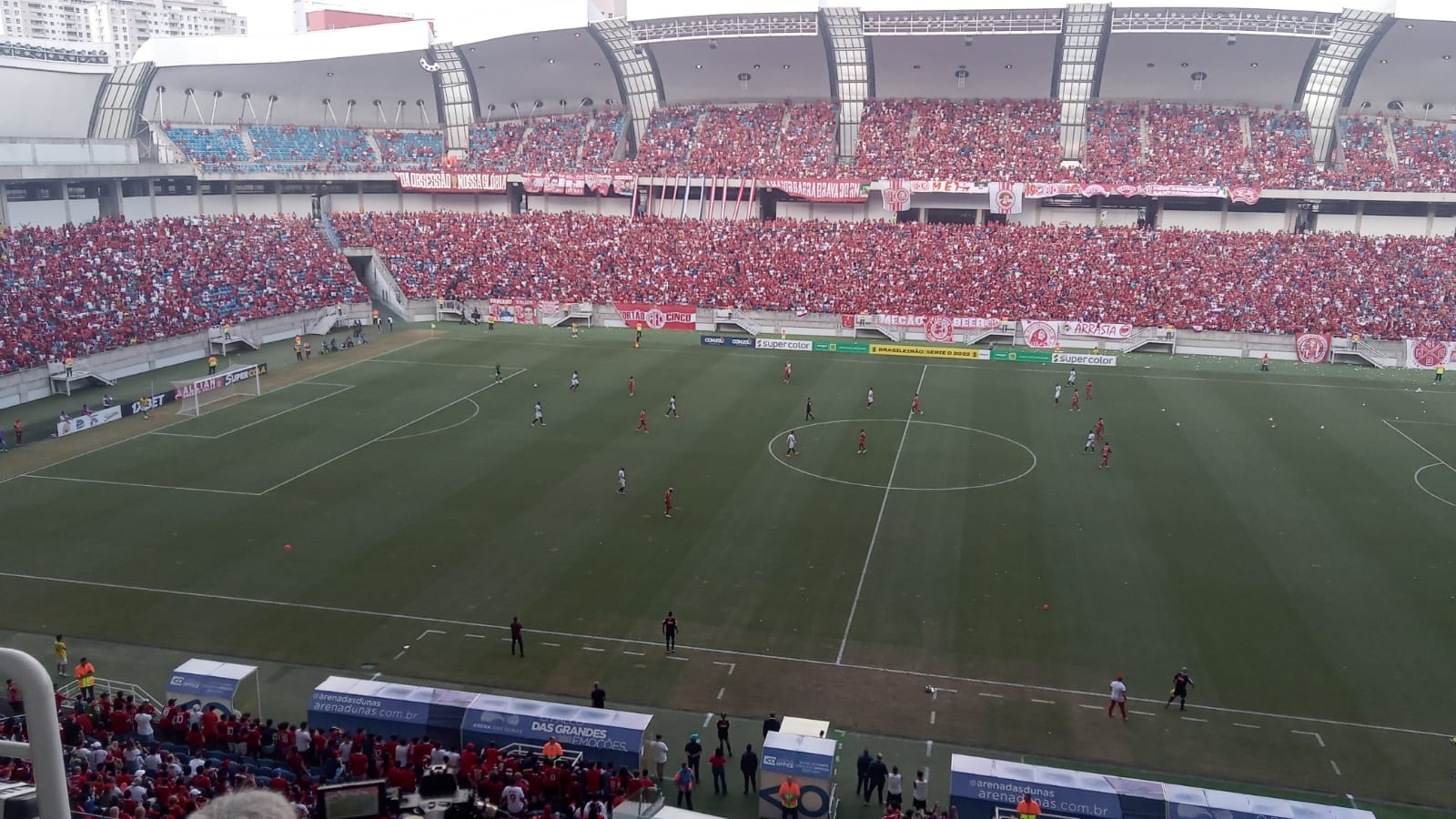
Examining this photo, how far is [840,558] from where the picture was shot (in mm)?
31406

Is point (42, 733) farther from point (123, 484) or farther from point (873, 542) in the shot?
point (123, 484)

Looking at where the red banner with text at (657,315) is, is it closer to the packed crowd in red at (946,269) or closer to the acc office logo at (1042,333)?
the packed crowd in red at (946,269)

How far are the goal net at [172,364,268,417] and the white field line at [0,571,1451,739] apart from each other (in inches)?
761

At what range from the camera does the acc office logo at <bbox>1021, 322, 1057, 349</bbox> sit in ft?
212

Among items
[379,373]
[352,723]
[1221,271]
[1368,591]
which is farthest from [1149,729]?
[1221,271]

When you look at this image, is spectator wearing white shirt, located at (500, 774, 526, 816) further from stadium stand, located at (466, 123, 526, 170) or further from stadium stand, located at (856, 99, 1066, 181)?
stadium stand, located at (466, 123, 526, 170)

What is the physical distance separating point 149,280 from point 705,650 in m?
50.4

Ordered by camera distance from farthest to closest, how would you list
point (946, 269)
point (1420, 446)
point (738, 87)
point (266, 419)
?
point (738, 87), point (946, 269), point (266, 419), point (1420, 446)

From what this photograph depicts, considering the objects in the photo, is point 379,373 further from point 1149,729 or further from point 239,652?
point 1149,729

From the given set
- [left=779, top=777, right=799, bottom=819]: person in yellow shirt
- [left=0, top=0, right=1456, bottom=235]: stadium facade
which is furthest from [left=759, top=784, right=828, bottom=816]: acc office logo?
[left=0, top=0, right=1456, bottom=235]: stadium facade

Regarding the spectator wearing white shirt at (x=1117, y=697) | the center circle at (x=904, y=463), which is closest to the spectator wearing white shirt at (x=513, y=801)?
the spectator wearing white shirt at (x=1117, y=697)

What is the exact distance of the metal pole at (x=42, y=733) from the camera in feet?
12.4

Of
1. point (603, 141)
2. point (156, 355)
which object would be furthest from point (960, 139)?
point (156, 355)

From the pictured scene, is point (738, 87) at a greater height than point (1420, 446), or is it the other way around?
point (738, 87)
